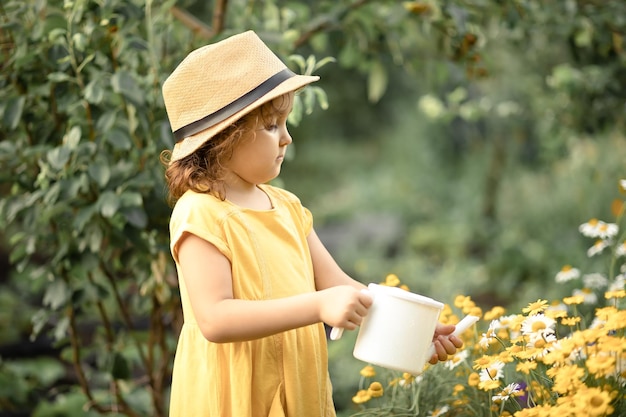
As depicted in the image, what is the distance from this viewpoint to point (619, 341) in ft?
5.45

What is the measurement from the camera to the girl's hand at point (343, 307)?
152cm

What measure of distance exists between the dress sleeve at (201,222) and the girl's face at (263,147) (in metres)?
0.09

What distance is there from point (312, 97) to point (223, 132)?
771 millimetres

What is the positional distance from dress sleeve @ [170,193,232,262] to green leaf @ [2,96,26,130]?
0.98 metres

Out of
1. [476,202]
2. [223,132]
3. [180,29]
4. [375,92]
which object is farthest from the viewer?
[476,202]

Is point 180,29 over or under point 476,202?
over

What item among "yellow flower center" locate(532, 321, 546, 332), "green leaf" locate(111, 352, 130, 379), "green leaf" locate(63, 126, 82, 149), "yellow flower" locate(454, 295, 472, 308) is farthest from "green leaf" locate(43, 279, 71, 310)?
"yellow flower center" locate(532, 321, 546, 332)

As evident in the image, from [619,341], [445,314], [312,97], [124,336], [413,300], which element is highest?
[312,97]

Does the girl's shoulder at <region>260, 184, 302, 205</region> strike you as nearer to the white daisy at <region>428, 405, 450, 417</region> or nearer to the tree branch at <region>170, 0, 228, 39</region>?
the white daisy at <region>428, 405, 450, 417</region>

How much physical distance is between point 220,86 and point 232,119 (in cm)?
8

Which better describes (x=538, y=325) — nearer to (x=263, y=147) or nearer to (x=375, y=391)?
(x=375, y=391)

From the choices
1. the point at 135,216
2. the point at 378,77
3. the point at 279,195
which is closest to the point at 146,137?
the point at 135,216

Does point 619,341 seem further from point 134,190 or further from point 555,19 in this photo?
point 555,19

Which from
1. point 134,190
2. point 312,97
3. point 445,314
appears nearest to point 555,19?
point 312,97
